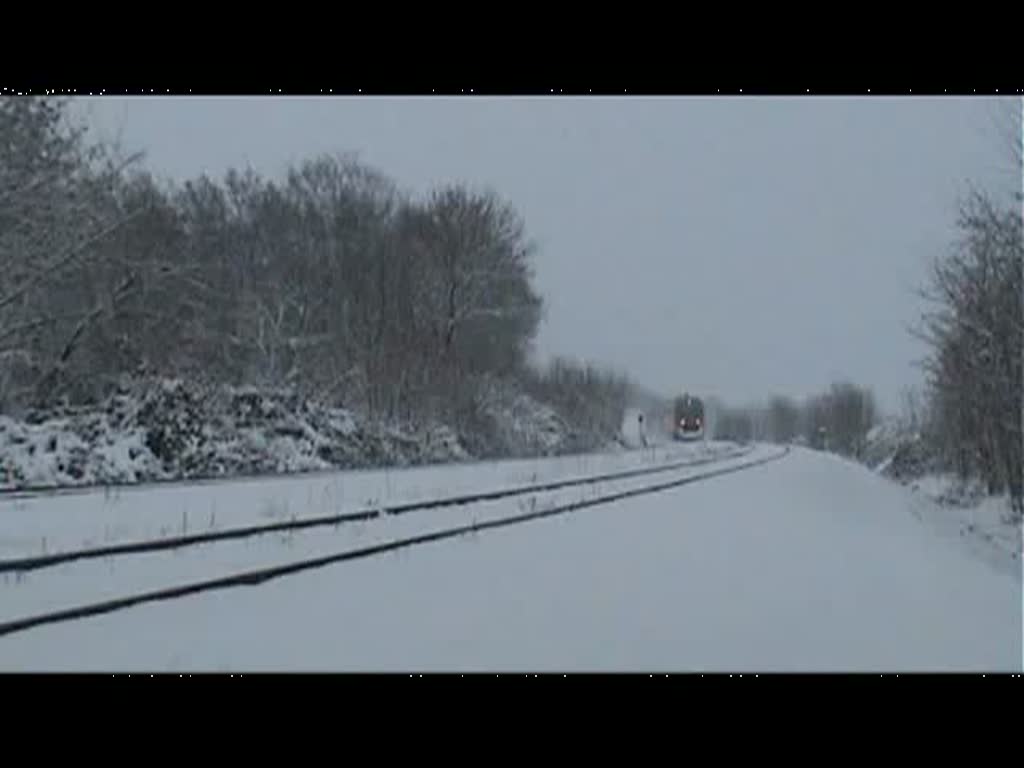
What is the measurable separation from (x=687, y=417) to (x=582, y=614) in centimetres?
6234

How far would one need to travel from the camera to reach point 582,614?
764 cm

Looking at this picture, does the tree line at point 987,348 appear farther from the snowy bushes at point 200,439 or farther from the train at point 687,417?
the train at point 687,417

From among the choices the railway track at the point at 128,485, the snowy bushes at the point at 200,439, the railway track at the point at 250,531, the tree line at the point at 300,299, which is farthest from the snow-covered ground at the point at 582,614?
the tree line at the point at 300,299

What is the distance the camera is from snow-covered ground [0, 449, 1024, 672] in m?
6.23

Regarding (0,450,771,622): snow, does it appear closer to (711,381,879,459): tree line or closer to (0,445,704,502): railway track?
(0,445,704,502): railway track

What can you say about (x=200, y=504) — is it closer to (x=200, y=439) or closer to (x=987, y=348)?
(x=200, y=439)

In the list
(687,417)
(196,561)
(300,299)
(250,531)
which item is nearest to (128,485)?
(250,531)

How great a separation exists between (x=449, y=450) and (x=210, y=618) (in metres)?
21.7

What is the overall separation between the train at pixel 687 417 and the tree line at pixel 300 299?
116 feet

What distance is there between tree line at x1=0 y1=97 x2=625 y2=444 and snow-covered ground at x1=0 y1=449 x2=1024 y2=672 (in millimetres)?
12010

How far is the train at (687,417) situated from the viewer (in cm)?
6888

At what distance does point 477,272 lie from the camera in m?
28.5

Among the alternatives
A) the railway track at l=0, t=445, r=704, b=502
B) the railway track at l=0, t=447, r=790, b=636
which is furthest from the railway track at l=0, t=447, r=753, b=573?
the railway track at l=0, t=445, r=704, b=502
